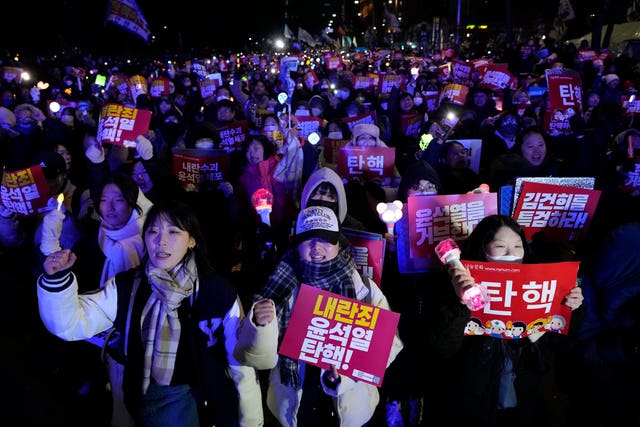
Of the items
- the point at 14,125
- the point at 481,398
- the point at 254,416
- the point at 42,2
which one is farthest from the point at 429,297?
the point at 42,2

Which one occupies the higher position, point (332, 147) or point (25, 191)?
point (25, 191)

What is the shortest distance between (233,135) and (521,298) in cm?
515

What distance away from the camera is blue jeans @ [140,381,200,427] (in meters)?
2.38

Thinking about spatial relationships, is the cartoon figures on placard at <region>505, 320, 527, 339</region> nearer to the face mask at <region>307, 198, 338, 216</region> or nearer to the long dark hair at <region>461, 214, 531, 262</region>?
the long dark hair at <region>461, 214, 531, 262</region>

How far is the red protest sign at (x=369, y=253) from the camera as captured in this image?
127 inches

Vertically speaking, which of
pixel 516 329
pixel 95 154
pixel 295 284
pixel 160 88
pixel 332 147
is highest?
pixel 160 88

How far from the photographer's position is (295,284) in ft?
9.08

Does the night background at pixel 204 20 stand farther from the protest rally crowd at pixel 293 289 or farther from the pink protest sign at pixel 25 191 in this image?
the pink protest sign at pixel 25 191

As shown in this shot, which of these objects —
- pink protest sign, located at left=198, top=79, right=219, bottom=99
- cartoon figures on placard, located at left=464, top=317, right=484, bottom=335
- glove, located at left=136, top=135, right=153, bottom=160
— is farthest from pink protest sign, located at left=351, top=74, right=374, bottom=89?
cartoon figures on placard, located at left=464, top=317, right=484, bottom=335

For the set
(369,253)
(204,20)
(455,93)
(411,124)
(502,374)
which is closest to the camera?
(502,374)

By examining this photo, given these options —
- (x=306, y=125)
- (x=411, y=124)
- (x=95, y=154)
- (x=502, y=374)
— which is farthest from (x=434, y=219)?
(x=411, y=124)

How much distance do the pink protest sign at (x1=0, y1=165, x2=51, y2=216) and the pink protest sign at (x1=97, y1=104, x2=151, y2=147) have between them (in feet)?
4.53

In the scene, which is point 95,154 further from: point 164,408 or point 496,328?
point 496,328

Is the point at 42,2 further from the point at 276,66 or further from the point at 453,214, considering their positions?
the point at 453,214
